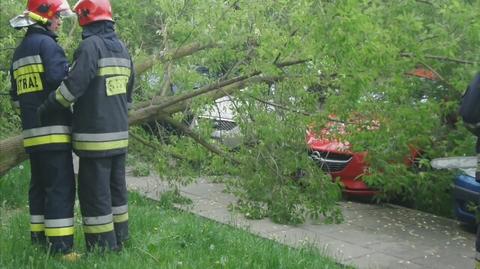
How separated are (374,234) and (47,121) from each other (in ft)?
12.4

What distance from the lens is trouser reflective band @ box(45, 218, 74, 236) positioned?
4645 millimetres

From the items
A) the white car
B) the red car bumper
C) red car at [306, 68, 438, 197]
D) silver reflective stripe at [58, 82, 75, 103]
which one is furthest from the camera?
the red car bumper

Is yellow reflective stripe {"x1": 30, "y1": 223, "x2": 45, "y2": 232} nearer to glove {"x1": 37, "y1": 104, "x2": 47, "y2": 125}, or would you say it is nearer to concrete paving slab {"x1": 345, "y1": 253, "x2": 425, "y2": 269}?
glove {"x1": 37, "y1": 104, "x2": 47, "y2": 125}

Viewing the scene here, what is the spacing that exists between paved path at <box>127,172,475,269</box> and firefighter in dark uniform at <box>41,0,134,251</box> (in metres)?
1.94

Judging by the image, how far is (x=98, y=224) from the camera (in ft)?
15.2

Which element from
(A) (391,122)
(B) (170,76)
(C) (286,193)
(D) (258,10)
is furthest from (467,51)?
(B) (170,76)

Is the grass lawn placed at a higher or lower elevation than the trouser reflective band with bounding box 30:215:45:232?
lower

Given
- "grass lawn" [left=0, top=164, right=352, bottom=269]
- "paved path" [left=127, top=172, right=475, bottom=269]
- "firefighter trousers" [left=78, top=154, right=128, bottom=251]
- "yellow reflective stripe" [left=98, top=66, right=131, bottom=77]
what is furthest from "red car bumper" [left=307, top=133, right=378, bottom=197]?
"yellow reflective stripe" [left=98, top=66, right=131, bottom=77]

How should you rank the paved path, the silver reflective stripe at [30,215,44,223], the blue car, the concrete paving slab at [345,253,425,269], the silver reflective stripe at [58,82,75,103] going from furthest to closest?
the blue car < the paved path < the concrete paving slab at [345,253,425,269] < the silver reflective stripe at [30,215,44,223] < the silver reflective stripe at [58,82,75,103]

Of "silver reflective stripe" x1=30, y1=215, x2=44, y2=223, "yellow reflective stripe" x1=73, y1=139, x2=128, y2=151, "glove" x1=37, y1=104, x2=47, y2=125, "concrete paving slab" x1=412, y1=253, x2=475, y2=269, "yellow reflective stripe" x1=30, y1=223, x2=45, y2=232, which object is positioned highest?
"glove" x1=37, y1=104, x2=47, y2=125

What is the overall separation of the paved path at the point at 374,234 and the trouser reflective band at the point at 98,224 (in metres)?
1.87

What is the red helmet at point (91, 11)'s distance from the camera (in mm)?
4645

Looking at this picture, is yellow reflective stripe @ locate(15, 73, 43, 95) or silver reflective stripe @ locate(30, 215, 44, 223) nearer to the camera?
yellow reflective stripe @ locate(15, 73, 43, 95)

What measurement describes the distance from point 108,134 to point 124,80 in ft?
1.31
